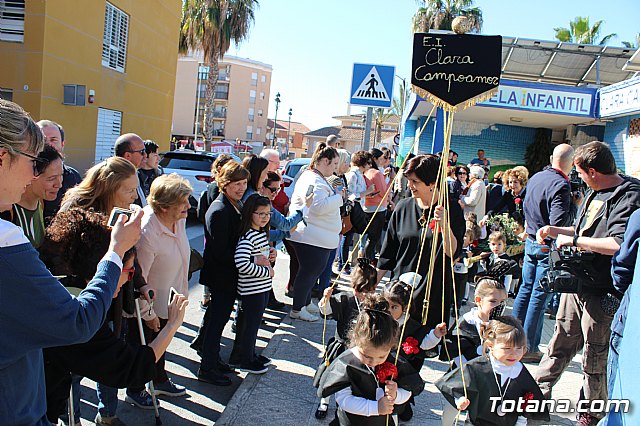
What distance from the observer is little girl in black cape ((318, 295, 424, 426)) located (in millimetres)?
2791

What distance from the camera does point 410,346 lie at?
3.45 metres

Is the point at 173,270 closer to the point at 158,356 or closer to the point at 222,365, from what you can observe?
the point at 222,365

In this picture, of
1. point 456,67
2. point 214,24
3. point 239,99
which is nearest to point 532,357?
point 456,67

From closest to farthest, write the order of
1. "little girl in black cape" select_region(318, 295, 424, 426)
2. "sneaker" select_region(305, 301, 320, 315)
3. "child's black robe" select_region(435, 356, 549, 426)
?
"little girl in black cape" select_region(318, 295, 424, 426) → "child's black robe" select_region(435, 356, 549, 426) → "sneaker" select_region(305, 301, 320, 315)

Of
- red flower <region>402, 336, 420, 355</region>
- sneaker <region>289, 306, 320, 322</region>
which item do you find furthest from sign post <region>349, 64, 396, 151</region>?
red flower <region>402, 336, 420, 355</region>

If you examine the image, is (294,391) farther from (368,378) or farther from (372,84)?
(372,84)

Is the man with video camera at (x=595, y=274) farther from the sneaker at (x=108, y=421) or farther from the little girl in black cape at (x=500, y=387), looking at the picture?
the sneaker at (x=108, y=421)

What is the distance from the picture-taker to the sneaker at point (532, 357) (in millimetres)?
4863

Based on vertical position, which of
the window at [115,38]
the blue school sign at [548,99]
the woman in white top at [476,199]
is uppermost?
the window at [115,38]

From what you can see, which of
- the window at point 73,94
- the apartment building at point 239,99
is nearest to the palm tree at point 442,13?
the window at point 73,94

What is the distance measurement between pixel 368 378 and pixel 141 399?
186 cm

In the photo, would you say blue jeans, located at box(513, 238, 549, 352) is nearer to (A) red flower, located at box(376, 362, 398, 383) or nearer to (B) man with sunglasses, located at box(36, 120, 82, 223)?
(A) red flower, located at box(376, 362, 398, 383)

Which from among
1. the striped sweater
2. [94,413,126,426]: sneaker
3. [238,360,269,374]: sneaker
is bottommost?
[94,413,126,426]: sneaker

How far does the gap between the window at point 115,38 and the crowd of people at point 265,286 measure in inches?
467
